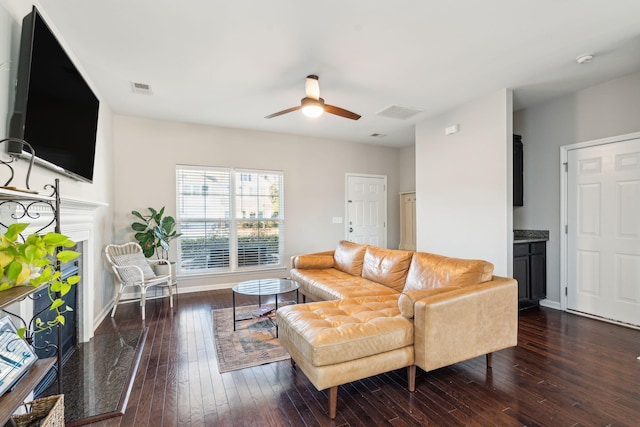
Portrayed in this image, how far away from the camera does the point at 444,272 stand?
99.5 inches

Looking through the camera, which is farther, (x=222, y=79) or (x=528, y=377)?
(x=222, y=79)

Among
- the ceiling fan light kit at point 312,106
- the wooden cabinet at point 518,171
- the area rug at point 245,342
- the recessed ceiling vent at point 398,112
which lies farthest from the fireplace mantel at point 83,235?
the wooden cabinet at point 518,171

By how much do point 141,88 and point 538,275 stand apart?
17.9 ft

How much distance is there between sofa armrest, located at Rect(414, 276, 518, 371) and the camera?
2.03 m

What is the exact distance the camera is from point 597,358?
2.55 m

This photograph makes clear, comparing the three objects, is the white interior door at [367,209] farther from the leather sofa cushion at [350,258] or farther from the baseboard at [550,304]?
the baseboard at [550,304]

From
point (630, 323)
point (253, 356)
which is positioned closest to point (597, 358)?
point (630, 323)

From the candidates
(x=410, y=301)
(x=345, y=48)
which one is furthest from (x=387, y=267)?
(x=345, y=48)

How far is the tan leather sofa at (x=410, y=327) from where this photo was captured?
6.13ft

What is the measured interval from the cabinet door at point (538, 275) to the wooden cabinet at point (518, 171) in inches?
31.2

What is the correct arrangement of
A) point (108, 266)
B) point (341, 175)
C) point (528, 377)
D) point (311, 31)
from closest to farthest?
1. point (528, 377)
2. point (311, 31)
3. point (108, 266)
4. point (341, 175)

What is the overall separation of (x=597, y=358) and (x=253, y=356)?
2.93 meters

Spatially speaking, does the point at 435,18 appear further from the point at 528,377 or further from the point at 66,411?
the point at 66,411

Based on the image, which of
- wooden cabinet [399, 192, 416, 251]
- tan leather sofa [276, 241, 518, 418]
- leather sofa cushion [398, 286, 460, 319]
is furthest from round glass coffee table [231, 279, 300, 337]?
wooden cabinet [399, 192, 416, 251]
